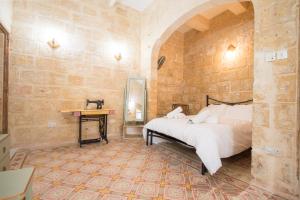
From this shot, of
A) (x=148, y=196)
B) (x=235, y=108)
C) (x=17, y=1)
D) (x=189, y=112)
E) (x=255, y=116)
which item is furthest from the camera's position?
(x=189, y=112)

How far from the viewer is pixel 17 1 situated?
9.87 ft

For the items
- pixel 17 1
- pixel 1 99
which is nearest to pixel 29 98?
pixel 1 99

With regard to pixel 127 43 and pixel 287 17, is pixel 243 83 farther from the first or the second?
pixel 127 43

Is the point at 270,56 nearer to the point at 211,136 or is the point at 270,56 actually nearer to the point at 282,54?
the point at 282,54

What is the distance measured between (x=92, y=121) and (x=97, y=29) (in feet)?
7.73

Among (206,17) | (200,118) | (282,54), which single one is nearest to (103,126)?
(200,118)

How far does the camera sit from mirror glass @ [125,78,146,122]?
165 inches

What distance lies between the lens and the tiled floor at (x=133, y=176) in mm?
1678

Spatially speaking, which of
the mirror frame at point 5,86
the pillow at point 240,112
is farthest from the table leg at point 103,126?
the pillow at point 240,112

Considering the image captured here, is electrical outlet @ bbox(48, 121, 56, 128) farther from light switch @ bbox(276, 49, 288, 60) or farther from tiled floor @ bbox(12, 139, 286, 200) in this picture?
light switch @ bbox(276, 49, 288, 60)

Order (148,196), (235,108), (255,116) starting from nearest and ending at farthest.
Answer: (148,196)
(255,116)
(235,108)

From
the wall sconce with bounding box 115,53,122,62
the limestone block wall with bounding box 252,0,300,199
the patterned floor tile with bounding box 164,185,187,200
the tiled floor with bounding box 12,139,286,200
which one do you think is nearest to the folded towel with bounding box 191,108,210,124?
the tiled floor with bounding box 12,139,286,200

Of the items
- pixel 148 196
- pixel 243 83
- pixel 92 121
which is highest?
pixel 243 83

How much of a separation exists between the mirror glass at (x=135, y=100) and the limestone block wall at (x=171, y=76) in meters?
1.06
